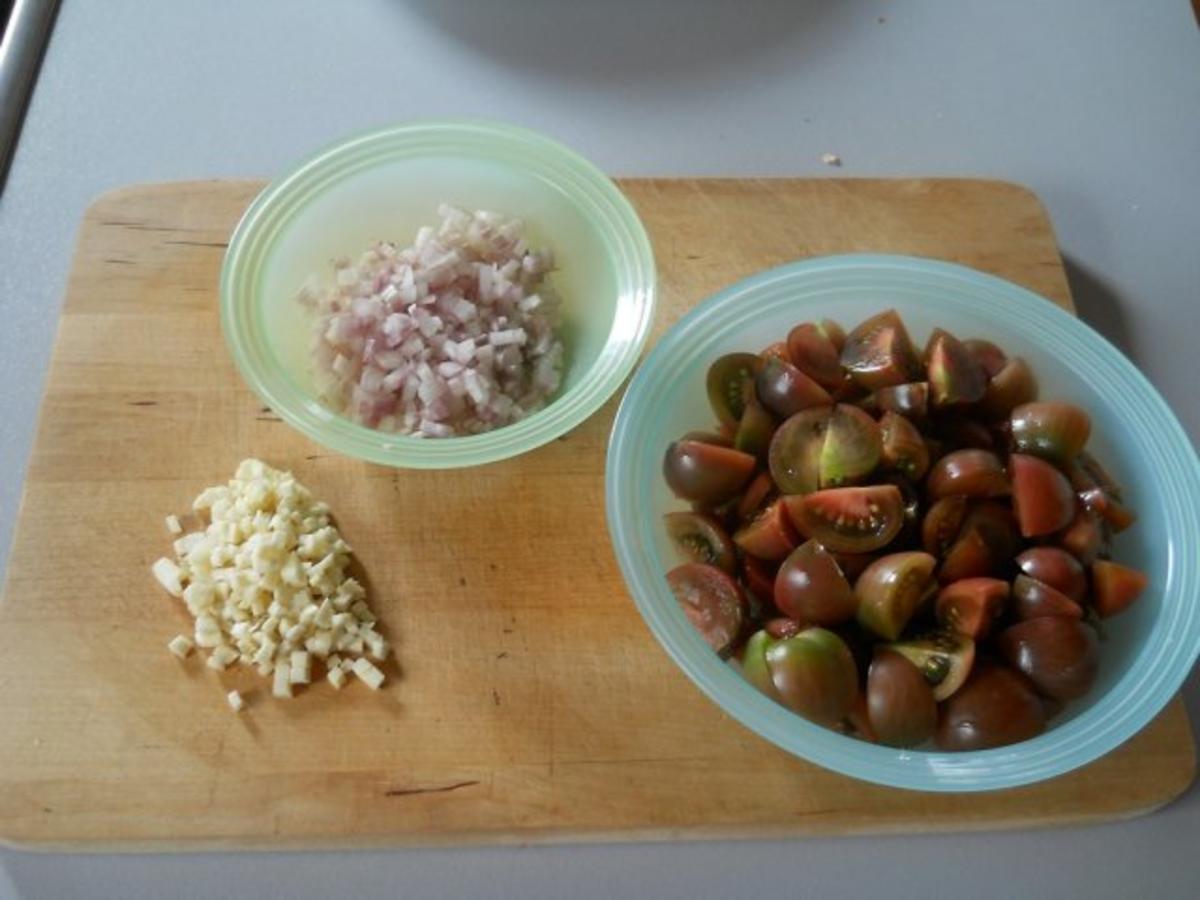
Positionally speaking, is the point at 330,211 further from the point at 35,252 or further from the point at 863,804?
the point at 863,804

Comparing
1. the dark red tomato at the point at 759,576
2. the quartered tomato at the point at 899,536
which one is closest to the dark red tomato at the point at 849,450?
the quartered tomato at the point at 899,536

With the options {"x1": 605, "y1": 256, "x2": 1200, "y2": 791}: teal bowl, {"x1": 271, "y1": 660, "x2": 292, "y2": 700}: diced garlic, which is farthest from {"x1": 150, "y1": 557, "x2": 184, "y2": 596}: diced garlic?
{"x1": 605, "y1": 256, "x2": 1200, "y2": 791}: teal bowl

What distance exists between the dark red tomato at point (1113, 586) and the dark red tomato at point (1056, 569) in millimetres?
21

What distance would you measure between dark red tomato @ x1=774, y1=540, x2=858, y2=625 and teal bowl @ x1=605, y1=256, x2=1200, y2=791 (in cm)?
9

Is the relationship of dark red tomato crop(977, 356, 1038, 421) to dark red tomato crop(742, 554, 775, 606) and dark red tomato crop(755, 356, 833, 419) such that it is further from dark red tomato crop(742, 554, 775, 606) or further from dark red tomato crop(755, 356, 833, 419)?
dark red tomato crop(742, 554, 775, 606)

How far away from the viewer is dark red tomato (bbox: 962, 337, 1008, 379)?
1.17 metres

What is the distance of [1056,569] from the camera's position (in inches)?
41.1

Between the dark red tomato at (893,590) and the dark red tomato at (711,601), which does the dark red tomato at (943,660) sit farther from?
the dark red tomato at (711,601)

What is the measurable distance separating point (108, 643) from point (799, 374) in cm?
82

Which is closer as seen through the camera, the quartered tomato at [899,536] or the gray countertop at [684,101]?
the quartered tomato at [899,536]

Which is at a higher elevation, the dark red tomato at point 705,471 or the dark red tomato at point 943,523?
the dark red tomato at point 943,523

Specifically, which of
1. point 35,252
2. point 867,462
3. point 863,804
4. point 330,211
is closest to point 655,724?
point 863,804

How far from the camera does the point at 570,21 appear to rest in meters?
1.70

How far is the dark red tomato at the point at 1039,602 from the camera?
1025 millimetres
